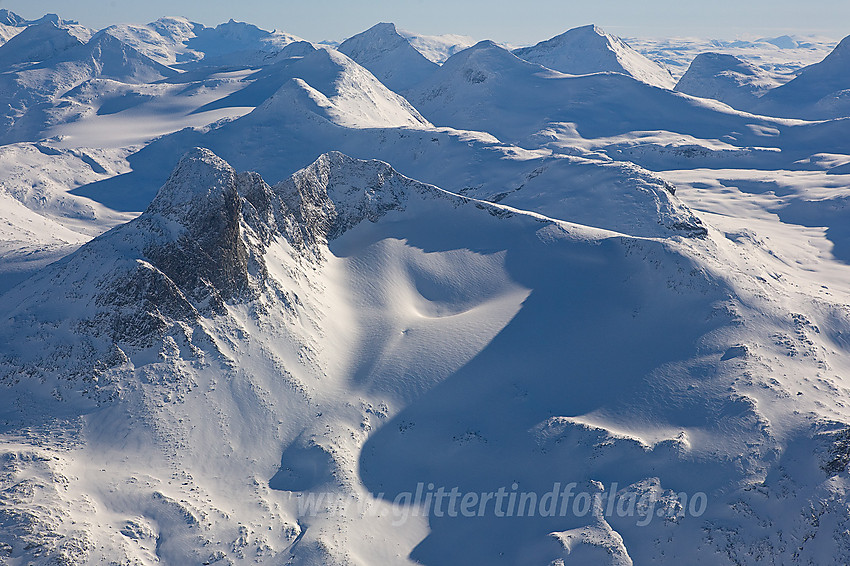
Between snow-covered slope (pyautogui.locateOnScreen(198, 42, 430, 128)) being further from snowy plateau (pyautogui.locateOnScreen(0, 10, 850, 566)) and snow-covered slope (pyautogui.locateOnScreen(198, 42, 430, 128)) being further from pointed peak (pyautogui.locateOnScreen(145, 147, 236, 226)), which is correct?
pointed peak (pyautogui.locateOnScreen(145, 147, 236, 226))

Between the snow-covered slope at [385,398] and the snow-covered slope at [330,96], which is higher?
the snow-covered slope at [330,96]

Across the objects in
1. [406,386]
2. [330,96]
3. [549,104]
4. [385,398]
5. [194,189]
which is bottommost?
[385,398]

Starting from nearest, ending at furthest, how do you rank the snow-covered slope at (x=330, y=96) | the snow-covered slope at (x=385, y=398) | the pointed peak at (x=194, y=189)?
the snow-covered slope at (x=385, y=398) → the pointed peak at (x=194, y=189) → the snow-covered slope at (x=330, y=96)

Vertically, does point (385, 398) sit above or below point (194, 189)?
below

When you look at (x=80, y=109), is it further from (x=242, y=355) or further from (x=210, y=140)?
(x=242, y=355)

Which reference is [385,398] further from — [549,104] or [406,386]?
[549,104]

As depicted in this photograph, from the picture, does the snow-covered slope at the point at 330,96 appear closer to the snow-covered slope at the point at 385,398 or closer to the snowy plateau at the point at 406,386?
the snowy plateau at the point at 406,386

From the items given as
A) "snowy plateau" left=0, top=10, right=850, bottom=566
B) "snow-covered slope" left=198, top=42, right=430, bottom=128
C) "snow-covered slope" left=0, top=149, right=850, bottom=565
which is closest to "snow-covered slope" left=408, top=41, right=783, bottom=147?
"snow-covered slope" left=198, top=42, right=430, bottom=128

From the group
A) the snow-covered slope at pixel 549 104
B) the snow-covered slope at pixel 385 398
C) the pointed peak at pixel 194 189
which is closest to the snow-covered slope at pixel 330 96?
the snow-covered slope at pixel 549 104

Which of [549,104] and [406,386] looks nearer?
[406,386]

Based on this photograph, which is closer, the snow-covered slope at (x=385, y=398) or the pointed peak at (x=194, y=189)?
the snow-covered slope at (x=385, y=398)

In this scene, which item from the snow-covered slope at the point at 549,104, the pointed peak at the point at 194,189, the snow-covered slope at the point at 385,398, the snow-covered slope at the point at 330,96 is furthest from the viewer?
the snow-covered slope at the point at 549,104

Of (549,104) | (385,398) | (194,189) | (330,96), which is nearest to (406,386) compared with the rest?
(385,398)
